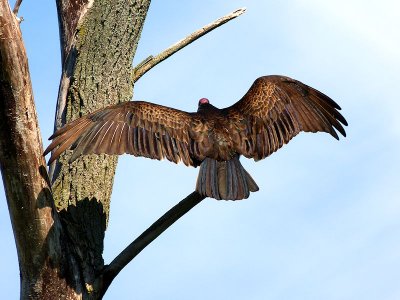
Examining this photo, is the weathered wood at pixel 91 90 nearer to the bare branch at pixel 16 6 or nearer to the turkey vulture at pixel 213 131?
the turkey vulture at pixel 213 131

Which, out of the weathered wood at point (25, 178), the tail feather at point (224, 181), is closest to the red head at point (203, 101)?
the tail feather at point (224, 181)

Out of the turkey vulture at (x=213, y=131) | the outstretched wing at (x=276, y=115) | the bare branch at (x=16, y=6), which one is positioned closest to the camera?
the bare branch at (x=16, y=6)

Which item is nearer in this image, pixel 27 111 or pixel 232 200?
pixel 27 111

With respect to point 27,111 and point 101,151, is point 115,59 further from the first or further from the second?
point 27,111

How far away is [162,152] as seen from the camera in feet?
15.3

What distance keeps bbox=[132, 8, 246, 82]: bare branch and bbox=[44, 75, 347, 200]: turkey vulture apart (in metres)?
0.48

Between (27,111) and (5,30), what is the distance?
1.31 feet

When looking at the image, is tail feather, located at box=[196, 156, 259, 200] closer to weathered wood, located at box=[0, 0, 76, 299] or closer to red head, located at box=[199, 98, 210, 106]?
weathered wood, located at box=[0, 0, 76, 299]

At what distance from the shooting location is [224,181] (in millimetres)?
4383

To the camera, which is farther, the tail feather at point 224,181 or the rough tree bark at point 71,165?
the tail feather at point 224,181

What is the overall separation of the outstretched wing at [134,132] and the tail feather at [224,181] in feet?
0.71

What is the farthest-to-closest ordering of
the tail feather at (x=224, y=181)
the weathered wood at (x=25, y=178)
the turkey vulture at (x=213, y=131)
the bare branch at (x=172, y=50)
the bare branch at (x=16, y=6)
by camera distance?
the bare branch at (x=172, y=50), the turkey vulture at (x=213, y=131), the tail feather at (x=224, y=181), the bare branch at (x=16, y=6), the weathered wood at (x=25, y=178)

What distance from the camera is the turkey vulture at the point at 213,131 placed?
445 cm

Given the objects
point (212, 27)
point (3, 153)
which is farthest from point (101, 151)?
point (212, 27)
